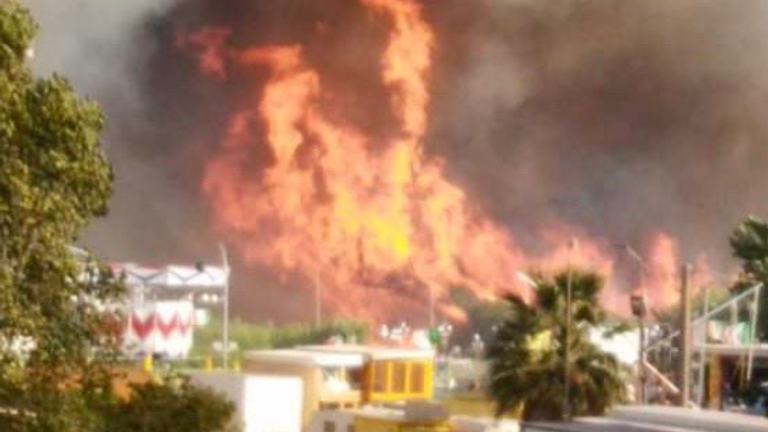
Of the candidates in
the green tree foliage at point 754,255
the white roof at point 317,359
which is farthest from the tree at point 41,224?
the green tree foliage at point 754,255

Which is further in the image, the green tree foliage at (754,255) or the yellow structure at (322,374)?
the green tree foliage at (754,255)

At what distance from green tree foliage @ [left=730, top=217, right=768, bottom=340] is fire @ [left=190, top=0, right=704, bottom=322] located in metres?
28.0

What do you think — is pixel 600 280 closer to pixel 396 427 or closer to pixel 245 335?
pixel 396 427

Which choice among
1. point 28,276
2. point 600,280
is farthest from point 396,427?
point 28,276

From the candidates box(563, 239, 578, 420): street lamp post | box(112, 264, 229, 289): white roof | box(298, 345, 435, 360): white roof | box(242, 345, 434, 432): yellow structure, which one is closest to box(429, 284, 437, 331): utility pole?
box(112, 264, 229, 289): white roof

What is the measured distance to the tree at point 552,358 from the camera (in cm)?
4731

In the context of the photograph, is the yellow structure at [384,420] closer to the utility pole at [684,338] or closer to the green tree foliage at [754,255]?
the utility pole at [684,338]

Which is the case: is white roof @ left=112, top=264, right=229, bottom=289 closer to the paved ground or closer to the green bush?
the green bush

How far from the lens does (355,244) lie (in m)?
144

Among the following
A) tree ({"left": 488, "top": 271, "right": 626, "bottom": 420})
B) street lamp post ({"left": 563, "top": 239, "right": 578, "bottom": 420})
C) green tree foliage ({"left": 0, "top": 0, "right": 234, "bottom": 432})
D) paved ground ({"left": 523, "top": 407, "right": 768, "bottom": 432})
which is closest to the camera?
green tree foliage ({"left": 0, "top": 0, "right": 234, "bottom": 432})

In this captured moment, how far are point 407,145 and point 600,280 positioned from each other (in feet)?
330

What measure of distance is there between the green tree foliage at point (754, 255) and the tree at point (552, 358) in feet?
188

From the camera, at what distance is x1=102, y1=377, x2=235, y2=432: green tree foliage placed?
2558 centimetres

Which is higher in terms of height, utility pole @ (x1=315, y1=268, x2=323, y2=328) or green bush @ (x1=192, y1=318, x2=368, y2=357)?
utility pole @ (x1=315, y1=268, x2=323, y2=328)
